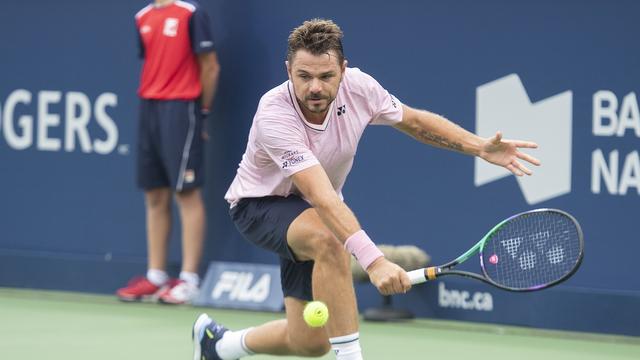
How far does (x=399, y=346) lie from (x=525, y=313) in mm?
950

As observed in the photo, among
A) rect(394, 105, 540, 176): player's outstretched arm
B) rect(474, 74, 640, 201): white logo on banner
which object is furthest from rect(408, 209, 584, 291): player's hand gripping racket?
rect(474, 74, 640, 201): white logo on banner

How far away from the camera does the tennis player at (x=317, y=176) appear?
5.16 m

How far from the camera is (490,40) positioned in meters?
8.16

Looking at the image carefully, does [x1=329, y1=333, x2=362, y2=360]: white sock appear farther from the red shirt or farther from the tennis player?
the red shirt

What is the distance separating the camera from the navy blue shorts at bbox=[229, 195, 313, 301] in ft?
A: 18.0

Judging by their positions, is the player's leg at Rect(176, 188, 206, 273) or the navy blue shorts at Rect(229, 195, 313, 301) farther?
the player's leg at Rect(176, 188, 206, 273)

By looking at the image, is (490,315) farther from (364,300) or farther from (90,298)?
(90,298)

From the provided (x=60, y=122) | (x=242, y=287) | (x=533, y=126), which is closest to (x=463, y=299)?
(x=533, y=126)

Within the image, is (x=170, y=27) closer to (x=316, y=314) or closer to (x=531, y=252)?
(x=531, y=252)

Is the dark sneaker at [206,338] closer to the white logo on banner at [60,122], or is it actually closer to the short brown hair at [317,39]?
the short brown hair at [317,39]

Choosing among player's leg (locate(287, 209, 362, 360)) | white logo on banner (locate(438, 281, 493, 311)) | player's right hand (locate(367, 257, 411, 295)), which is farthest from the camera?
white logo on banner (locate(438, 281, 493, 311))

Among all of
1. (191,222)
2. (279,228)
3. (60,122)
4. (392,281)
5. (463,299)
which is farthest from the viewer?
(60,122)

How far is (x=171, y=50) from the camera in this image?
28.7ft

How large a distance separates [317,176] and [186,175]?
368 cm
